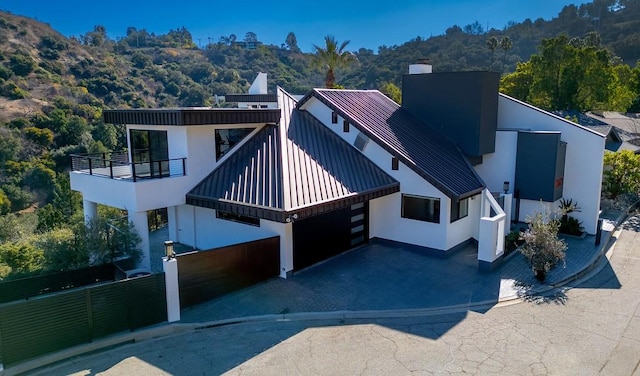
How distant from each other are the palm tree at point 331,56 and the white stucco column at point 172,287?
98.0 ft

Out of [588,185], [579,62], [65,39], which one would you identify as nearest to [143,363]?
[588,185]

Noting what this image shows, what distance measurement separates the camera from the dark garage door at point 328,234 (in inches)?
590

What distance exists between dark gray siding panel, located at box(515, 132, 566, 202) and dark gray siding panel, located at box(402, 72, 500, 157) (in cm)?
143

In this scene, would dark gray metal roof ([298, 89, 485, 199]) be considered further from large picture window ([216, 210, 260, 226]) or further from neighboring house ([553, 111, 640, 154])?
neighboring house ([553, 111, 640, 154])

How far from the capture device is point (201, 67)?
9519 centimetres

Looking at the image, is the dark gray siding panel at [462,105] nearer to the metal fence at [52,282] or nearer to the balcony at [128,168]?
the balcony at [128,168]

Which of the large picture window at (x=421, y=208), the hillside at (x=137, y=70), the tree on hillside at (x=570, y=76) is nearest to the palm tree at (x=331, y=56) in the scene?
the hillside at (x=137, y=70)

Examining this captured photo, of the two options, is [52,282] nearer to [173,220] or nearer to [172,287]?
[172,287]

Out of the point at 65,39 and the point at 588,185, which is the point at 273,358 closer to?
the point at 588,185

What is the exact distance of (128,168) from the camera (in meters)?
17.4

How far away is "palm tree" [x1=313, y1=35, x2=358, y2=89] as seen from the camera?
128 feet

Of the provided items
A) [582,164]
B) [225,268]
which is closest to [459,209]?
[582,164]

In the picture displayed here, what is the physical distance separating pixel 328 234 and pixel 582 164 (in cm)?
1200

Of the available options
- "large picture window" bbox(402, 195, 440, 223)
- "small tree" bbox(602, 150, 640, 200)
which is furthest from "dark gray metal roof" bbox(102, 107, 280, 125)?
"small tree" bbox(602, 150, 640, 200)
